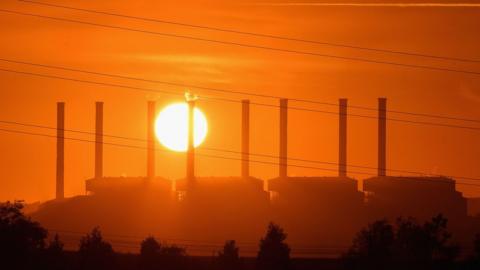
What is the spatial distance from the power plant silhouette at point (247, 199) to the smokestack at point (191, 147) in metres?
0.07

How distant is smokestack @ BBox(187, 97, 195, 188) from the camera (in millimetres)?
87188

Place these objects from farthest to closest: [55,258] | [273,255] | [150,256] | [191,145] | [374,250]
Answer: [191,145]
[273,255]
[150,256]
[374,250]
[55,258]

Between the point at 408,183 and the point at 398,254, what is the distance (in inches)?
1439

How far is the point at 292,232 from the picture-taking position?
83.7 m

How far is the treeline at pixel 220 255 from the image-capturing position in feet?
147

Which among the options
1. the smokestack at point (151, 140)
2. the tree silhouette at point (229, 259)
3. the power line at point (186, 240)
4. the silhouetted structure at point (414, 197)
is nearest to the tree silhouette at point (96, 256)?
the tree silhouette at point (229, 259)

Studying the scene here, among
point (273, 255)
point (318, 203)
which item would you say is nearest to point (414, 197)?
point (318, 203)

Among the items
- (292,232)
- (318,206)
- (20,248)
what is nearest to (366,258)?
(20,248)

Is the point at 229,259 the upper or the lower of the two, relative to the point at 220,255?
lower

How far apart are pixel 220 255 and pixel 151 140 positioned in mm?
37470

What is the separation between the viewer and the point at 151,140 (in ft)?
293

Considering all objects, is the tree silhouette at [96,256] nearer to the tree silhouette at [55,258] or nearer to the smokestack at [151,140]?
the tree silhouette at [55,258]

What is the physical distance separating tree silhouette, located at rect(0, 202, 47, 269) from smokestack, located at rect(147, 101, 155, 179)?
1663 inches

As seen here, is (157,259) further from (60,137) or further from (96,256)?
(60,137)
